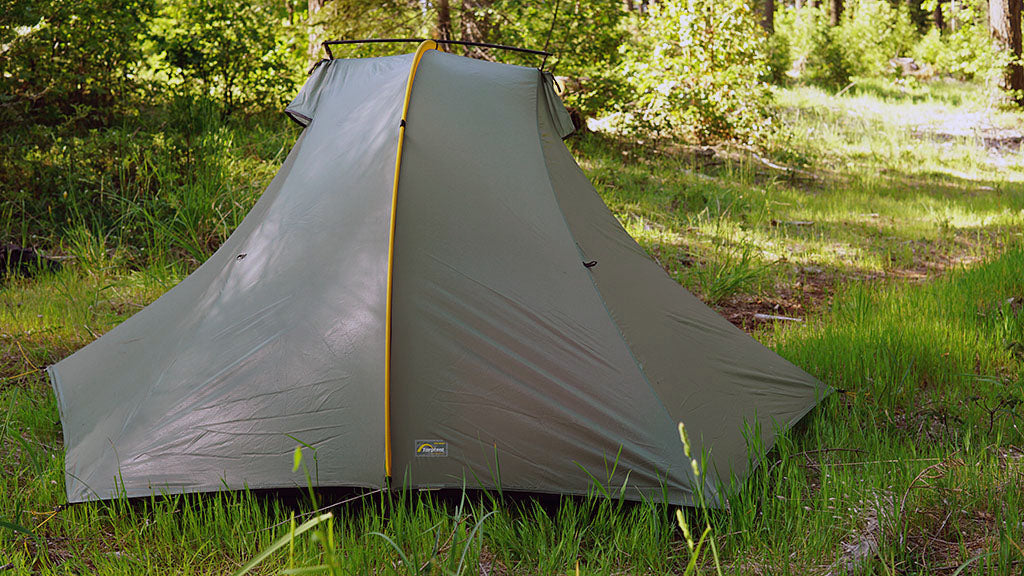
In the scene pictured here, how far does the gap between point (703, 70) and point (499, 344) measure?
7.43 meters

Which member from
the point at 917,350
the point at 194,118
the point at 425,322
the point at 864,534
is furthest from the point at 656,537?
the point at 194,118

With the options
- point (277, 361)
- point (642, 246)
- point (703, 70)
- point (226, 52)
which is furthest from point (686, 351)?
point (703, 70)

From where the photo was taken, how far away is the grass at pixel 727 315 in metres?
2.31

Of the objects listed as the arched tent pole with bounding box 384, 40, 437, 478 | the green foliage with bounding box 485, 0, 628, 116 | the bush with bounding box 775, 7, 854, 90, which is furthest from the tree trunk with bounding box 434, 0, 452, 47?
the bush with bounding box 775, 7, 854, 90

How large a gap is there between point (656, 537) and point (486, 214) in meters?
1.27

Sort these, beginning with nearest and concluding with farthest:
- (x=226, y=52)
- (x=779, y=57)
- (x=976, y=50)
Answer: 1. (x=226, y=52)
2. (x=976, y=50)
3. (x=779, y=57)

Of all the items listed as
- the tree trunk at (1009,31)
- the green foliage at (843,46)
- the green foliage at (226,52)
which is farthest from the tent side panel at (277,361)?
the green foliage at (843,46)

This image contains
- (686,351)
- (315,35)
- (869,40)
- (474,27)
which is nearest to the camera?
(686,351)

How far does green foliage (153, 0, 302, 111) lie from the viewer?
7.22 meters

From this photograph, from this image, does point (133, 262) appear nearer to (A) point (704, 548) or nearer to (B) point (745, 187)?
(A) point (704, 548)

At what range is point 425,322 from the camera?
269 cm

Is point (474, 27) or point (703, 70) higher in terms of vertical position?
point (474, 27)

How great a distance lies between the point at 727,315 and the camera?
4.97 metres

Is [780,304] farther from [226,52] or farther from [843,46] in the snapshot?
[843,46]
